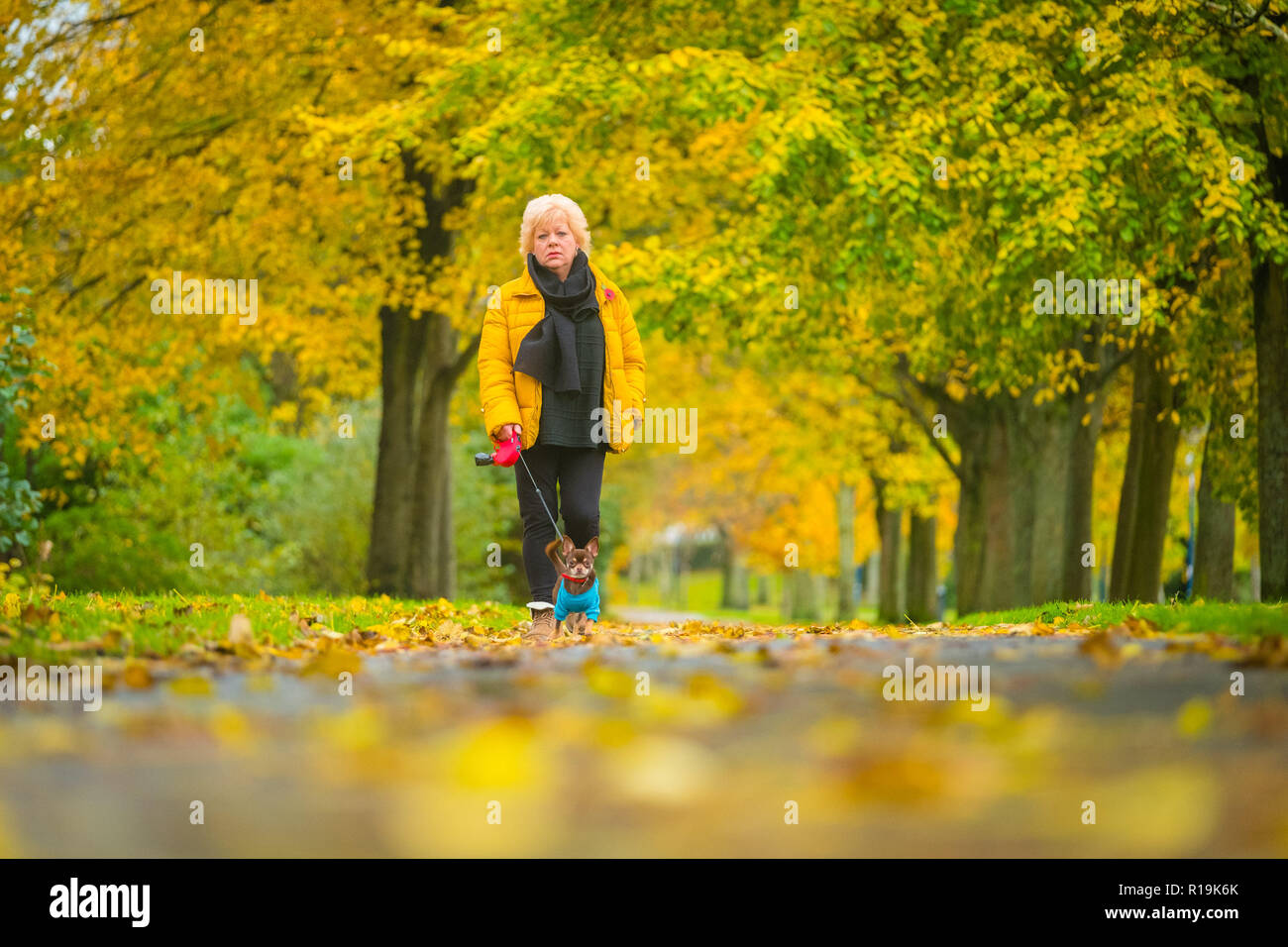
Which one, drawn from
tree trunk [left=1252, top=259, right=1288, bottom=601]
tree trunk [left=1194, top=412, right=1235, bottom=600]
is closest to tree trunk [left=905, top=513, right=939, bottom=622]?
tree trunk [left=1194, top=412, right=1235, bottom=600]

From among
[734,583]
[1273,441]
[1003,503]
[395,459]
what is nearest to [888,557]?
[1003,503]

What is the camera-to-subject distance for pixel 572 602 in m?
7.00

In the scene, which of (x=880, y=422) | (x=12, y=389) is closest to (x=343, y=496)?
(x=880, y=422)

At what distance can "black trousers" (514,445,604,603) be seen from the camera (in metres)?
7.02

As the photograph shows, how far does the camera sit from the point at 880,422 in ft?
78.2

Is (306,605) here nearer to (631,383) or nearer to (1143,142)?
(631,383)

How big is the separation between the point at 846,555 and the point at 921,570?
482 centimetres

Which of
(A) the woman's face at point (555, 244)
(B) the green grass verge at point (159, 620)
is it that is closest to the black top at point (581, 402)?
(A) the woman's face at point (555, 244)

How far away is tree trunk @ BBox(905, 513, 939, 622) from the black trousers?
16755 millimetres

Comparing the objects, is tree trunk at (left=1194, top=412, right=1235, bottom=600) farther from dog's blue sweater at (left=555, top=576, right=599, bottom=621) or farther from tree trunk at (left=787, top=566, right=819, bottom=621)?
tree trunk at (left=787, top=566, right=819, bottom=621)

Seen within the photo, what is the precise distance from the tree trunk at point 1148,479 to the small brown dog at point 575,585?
25.4 feet

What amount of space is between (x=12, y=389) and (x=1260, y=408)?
957cm

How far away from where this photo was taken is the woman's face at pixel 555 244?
272 inches

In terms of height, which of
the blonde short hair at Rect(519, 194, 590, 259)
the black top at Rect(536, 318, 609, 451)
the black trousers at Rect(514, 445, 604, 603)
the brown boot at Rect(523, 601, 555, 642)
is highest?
the blonde short hair at Rect(519, 194, 590, 259)
